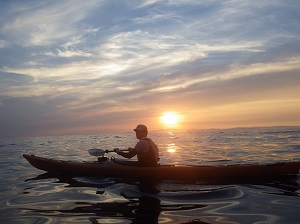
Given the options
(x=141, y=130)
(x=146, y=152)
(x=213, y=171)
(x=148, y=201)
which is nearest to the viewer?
(x=148, y=201)

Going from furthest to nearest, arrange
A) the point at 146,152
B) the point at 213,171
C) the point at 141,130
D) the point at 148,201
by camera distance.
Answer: the point at 146,152, the point at 141,130, the point at 213,171, the point at 148,201

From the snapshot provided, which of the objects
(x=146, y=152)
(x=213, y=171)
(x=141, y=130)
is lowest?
(x=213, y=171)

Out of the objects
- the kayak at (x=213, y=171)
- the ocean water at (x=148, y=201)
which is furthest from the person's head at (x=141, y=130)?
the ocean water at (x=148, y=201)

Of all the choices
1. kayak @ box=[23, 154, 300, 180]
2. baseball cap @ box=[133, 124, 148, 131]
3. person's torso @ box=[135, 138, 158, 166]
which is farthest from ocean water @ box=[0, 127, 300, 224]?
baseball cap @ box=[133, 124, 148, 131]

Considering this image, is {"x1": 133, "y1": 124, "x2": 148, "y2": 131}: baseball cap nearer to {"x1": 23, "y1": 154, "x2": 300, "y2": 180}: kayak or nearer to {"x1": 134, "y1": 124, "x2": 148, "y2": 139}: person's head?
{"x1": 134, "y1": 124, "x2": 148, "y2": 139}: person's head

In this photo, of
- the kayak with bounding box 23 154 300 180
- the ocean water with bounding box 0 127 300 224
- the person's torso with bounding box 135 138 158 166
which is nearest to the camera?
the ocean water with bounding box 0 127 300 224

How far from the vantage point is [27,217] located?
6133 millimetres

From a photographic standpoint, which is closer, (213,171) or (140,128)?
(213,171)

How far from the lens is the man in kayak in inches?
398

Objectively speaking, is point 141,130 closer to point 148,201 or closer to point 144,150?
point 144,150

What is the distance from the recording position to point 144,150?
10.2 m

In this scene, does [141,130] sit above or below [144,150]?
above

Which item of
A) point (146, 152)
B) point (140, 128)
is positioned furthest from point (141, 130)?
point (146, 152)

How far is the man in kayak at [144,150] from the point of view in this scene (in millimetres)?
10109
